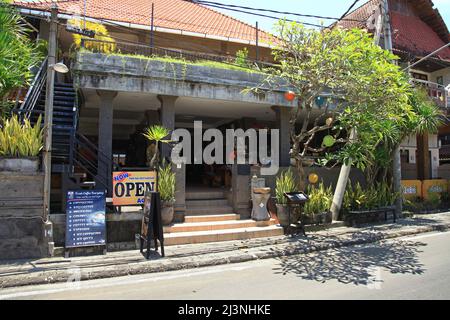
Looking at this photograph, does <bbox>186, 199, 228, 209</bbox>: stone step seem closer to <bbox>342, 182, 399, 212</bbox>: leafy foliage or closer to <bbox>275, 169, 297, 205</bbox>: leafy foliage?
<bbox>275, 169, 297, 205</bbox>: leafy foliage

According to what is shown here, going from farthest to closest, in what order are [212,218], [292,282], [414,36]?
1. [414,36]
2. [212,218]
3. [292,282]

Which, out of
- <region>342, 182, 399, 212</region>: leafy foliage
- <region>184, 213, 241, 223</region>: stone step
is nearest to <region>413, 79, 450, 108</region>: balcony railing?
<region>342, 182, 399, 212</region>: leafy foliage

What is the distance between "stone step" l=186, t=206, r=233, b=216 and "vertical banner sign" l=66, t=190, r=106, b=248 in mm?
2887

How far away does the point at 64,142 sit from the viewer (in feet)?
29.9

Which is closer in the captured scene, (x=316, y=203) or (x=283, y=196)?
(x=283, y=196)

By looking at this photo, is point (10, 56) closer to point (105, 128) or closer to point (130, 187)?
point (105, 128)

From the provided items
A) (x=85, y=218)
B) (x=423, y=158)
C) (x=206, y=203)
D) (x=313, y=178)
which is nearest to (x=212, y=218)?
(x=206, y=203)

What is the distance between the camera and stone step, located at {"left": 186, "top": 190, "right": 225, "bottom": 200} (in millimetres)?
11031

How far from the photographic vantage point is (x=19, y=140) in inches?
289

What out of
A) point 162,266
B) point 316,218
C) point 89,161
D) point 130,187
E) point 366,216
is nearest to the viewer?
point 162,266

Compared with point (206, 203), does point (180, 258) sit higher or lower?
lower

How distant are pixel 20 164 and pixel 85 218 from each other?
1.77m
